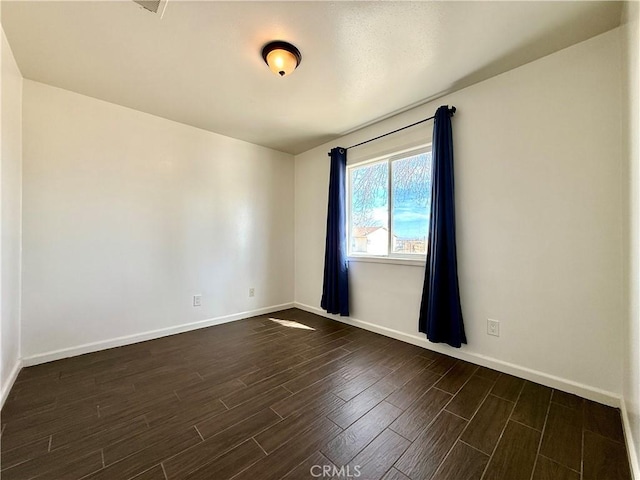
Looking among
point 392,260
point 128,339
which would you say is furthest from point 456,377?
point 128,339

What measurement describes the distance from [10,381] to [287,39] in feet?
10.2

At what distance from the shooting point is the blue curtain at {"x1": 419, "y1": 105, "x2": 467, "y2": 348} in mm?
2232

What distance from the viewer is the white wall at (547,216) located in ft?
5.43

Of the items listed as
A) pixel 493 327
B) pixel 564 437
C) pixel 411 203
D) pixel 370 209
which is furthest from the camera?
pixel 370 209

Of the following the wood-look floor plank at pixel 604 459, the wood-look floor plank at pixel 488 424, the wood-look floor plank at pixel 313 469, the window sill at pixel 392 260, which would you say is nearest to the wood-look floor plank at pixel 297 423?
the wood-look floor plank at pixel 313 469

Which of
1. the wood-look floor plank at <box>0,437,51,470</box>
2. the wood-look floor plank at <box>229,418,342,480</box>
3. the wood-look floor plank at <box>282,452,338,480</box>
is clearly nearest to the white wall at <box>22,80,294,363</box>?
the wood-look floor plank at <box>0,437,51,470</box>

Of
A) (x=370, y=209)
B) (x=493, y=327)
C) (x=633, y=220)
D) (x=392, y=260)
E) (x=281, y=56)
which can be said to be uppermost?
(x=281, y=56)

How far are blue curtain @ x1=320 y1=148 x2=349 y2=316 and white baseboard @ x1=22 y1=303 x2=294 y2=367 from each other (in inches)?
46.2

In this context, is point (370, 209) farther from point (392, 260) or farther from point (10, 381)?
point (10, 381)

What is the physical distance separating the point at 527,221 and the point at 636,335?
0.94 m

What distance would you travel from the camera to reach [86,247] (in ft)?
7.88

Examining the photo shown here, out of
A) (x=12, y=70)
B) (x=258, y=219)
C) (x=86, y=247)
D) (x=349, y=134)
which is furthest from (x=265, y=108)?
(x=86, y=247)

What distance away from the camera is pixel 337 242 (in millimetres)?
3318

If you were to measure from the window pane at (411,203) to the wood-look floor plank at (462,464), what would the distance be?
5.50 ft
